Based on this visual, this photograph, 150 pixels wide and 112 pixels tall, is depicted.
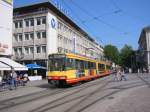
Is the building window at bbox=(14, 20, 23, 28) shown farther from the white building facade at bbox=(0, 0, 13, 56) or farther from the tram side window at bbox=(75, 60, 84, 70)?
the tram side window at bbox=(75, 60, 84, 70)

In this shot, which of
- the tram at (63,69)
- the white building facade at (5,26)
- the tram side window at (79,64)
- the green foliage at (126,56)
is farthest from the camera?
the green foliage at (126,56)

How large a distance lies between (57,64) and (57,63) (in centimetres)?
10

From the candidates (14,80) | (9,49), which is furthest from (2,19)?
(14,80)

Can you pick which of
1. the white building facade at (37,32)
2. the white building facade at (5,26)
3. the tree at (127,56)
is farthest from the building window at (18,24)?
the tree at (127,56)

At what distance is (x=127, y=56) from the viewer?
125 metres

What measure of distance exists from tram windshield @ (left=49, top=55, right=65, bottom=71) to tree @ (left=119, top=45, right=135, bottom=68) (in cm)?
9924

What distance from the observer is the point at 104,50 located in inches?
5354

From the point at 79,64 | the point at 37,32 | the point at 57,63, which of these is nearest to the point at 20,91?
the point at 57,63

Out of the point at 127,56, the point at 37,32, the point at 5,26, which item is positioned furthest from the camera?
A: the point at 127,56

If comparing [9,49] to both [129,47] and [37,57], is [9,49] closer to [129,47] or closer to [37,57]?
[37,57]

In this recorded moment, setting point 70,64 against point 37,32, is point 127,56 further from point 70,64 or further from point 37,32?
point 70,64

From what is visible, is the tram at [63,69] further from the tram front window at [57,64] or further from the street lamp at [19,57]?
the street lamp at [19,57]

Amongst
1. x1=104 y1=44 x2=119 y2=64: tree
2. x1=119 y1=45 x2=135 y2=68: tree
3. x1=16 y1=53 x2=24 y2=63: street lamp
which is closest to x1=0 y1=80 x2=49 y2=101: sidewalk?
x1=16 y1=53 x2=24 y2=63: street lamp

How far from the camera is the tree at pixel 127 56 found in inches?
4875
